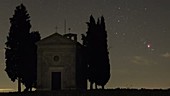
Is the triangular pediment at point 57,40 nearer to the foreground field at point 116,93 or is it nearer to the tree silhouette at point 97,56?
the tree silhouette at point 97,56

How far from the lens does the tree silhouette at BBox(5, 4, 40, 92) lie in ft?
150

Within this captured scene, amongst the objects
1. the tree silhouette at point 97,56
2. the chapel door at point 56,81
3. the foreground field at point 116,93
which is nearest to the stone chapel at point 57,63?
the chapel door at point 56,81

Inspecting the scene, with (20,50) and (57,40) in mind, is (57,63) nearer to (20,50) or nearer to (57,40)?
(57,40)

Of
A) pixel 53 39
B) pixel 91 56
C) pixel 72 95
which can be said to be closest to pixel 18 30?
pixel 53 39

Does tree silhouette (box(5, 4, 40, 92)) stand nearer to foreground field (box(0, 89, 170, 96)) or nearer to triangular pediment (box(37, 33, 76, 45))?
triangular pediment (box(37, 33, 76, 45))

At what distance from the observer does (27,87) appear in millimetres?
46781

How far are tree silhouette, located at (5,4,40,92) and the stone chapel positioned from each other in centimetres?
201

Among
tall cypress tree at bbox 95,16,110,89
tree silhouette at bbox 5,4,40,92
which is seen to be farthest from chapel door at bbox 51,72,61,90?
tall cypress tree at bbox 95,16,110,89

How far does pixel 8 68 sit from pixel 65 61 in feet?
21.5

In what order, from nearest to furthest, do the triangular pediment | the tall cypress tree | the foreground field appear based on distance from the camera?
the foreground field → the triangular pediment → the tall cypress tree

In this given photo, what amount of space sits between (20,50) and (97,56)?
8239 mm

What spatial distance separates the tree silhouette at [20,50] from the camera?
45688mm

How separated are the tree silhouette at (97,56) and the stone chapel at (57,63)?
1.94 meters

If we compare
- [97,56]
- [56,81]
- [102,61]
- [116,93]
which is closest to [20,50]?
[56,81]
